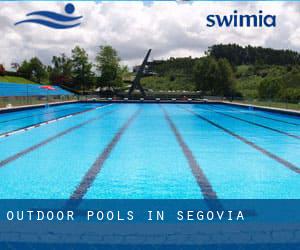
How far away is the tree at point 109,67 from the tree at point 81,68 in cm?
150

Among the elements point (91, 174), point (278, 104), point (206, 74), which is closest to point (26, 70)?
point (206, 74)

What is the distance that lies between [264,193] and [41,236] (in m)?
2.94

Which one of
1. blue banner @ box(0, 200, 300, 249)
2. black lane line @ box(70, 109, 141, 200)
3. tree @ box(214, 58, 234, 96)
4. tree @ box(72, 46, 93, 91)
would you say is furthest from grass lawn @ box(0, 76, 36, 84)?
blue banner @ box(0, 200, 300, 249)

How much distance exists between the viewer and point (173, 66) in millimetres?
117062

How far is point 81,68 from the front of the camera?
Answer: 56.5 metres

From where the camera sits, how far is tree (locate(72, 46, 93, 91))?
183 feet

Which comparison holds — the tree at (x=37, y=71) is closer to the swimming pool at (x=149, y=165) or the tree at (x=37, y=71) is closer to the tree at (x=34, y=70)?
the tree at (x=34, y=70)

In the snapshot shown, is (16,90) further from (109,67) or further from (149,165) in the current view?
(149,165)

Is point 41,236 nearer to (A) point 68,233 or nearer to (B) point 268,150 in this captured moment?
(A) point 68,233

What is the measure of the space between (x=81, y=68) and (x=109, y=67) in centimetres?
384

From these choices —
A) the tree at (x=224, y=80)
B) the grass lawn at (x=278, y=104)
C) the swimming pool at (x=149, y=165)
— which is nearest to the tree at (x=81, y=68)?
the tree at (x=224, y=80)

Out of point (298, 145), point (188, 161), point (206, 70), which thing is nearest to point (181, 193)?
point (188, 161)

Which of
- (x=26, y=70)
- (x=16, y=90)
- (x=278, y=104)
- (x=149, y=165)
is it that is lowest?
(x=149, y=165)

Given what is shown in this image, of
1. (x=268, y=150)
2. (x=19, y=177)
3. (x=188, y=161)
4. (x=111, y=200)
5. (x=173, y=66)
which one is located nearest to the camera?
(x=111, y=200)
